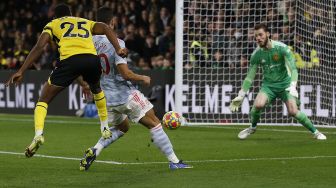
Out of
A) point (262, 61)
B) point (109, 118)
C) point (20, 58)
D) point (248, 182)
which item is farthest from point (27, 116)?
point (248, 182)

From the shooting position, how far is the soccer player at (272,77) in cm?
1537

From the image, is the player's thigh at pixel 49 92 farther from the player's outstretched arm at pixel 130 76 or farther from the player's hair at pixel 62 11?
the player's hair at pixel 62 11

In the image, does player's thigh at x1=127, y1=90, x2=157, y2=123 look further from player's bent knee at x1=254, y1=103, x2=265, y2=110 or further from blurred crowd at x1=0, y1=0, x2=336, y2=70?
blurred crowd at x1=0, y1=0, x2=336, y2=70

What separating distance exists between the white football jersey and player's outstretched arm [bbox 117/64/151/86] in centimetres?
18

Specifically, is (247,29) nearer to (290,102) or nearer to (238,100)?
(290,102)

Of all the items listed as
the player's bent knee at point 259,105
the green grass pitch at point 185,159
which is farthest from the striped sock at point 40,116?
the player's bent knee at point 259,105

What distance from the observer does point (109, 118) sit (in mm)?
11172

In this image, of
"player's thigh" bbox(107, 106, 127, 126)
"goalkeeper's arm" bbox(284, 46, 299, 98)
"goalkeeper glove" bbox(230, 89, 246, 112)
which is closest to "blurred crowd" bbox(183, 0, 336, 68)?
"goalkeeper's arm" bbox(284, 46, 299, 98)

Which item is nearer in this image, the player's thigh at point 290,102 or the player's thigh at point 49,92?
the player's thigh at point 49,92

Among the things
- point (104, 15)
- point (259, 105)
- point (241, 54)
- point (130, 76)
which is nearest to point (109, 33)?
point (104, 15)

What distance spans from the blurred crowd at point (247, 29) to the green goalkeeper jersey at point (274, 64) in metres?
4.27

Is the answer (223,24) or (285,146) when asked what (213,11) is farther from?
(285,146)

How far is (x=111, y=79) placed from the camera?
10977 millimetres

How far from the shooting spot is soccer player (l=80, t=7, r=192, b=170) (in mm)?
10758
